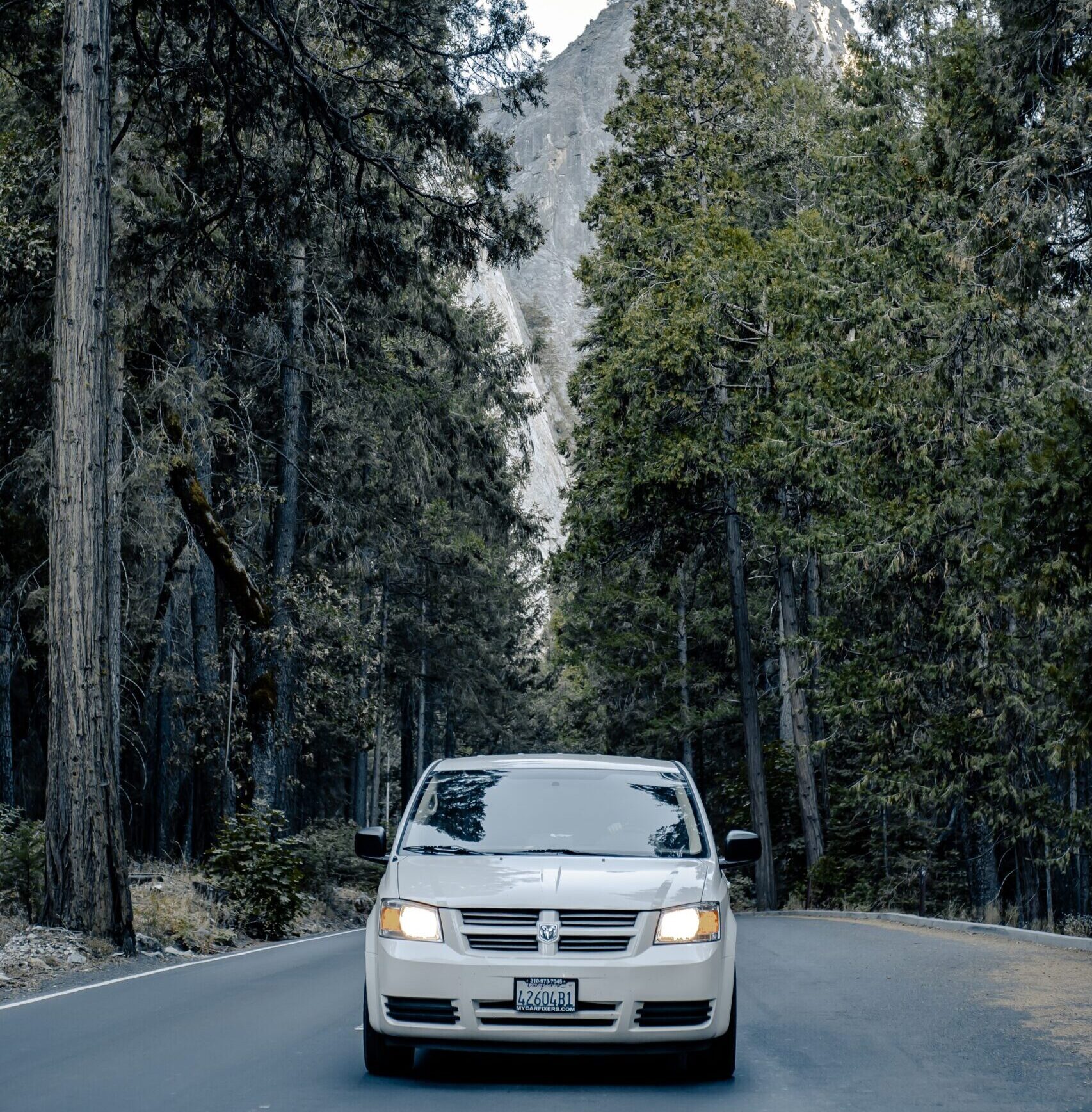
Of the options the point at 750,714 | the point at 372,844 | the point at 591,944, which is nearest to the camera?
the point at 591,944

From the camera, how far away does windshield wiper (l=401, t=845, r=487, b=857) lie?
796 cm

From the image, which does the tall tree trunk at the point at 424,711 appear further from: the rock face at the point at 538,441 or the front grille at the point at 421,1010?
the front grille at the point at 421,1010

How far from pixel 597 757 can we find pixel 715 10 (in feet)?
105

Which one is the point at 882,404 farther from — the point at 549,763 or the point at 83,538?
the point at 549,763

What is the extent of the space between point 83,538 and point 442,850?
31.2ft

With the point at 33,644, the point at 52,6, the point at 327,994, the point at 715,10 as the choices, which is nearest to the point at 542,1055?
the point at 327,994

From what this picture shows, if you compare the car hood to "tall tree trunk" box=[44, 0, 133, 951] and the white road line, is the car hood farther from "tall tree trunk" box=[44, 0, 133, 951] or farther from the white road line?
"tall tree trunk" box=[44, 0, 133, 951]

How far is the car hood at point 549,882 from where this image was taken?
23.9 feet

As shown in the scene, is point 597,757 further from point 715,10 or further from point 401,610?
point 401,610

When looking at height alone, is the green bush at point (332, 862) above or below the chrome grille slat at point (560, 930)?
below

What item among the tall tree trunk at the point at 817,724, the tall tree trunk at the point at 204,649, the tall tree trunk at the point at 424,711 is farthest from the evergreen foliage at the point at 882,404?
the tall tree trunk at the point at 424,711

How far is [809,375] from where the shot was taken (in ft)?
85.0

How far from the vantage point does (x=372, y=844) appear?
823cm

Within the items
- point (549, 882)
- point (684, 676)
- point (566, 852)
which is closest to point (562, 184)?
point (684, 676)
